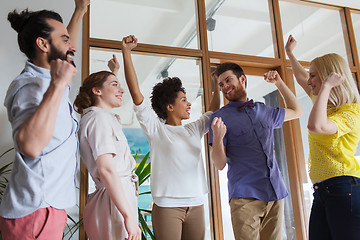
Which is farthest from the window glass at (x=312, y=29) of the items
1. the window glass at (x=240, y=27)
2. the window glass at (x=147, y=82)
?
the window glass at (x=147, y=82)

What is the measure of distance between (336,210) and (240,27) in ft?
7.13

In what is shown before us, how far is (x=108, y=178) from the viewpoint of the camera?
1266 mm

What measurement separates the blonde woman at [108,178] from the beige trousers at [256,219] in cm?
65

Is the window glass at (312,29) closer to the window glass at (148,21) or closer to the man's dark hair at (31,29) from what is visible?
the window glass at (148,21)

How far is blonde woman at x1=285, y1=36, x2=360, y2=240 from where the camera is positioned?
4.68 feet

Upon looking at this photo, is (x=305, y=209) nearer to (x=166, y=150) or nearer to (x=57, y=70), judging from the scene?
(x=166, y=150)

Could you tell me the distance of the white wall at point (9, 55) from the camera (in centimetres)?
213

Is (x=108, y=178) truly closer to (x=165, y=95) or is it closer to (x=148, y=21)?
(x=165, y=95)

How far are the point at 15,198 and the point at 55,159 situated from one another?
16cm

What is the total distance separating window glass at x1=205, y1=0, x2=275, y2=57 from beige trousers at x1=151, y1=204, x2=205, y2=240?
5.44 ft

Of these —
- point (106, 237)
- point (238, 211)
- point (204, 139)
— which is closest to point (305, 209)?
point (204, 139)

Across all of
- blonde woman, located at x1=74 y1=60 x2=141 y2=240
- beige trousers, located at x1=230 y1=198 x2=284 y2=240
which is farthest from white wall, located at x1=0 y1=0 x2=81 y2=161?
beige trousers, located at x1=230 y1=198 x2=284 y2=240

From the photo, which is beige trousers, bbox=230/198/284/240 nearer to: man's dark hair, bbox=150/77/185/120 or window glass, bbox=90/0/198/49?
man's dark hair, bbox=150/77/185/120

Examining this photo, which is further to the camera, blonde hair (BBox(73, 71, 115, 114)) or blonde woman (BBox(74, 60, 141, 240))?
blonde hair (BBox(73, 71, 115, 114))
